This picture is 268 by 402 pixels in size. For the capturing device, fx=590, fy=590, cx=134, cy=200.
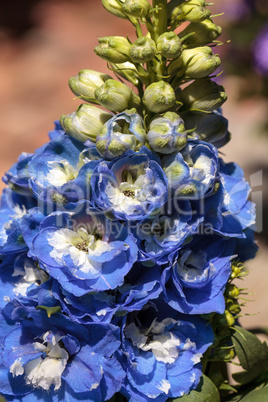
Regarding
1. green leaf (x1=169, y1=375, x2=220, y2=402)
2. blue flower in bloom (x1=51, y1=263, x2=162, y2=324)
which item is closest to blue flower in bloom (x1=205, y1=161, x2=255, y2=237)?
blue flower in bloom (x1=51, y1=263, x2=162, y2=324)

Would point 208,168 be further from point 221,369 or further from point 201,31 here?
point 221,369

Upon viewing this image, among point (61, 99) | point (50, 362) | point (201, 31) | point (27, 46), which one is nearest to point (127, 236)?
point (50, 362)

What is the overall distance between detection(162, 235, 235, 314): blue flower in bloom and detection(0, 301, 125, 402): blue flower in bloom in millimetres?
100

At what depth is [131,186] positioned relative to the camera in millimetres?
799

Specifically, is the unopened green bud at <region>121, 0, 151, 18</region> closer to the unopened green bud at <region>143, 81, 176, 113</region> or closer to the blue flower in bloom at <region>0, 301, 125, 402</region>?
the unopened green bud at <region>143, 81, 176, 113</region>

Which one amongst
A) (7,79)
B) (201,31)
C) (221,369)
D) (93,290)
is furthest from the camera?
(7,79)

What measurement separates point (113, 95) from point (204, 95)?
0.44 ft

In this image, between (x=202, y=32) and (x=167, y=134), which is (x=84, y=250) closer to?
(x=167, y=134)

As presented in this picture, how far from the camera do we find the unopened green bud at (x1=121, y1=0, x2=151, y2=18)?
0.81 m

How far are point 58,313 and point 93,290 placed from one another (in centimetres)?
6

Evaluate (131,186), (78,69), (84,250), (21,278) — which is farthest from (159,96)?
(78,69)

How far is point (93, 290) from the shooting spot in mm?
752

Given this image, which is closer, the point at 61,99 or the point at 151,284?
the point at 151,284

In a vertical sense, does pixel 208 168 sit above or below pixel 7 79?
above
